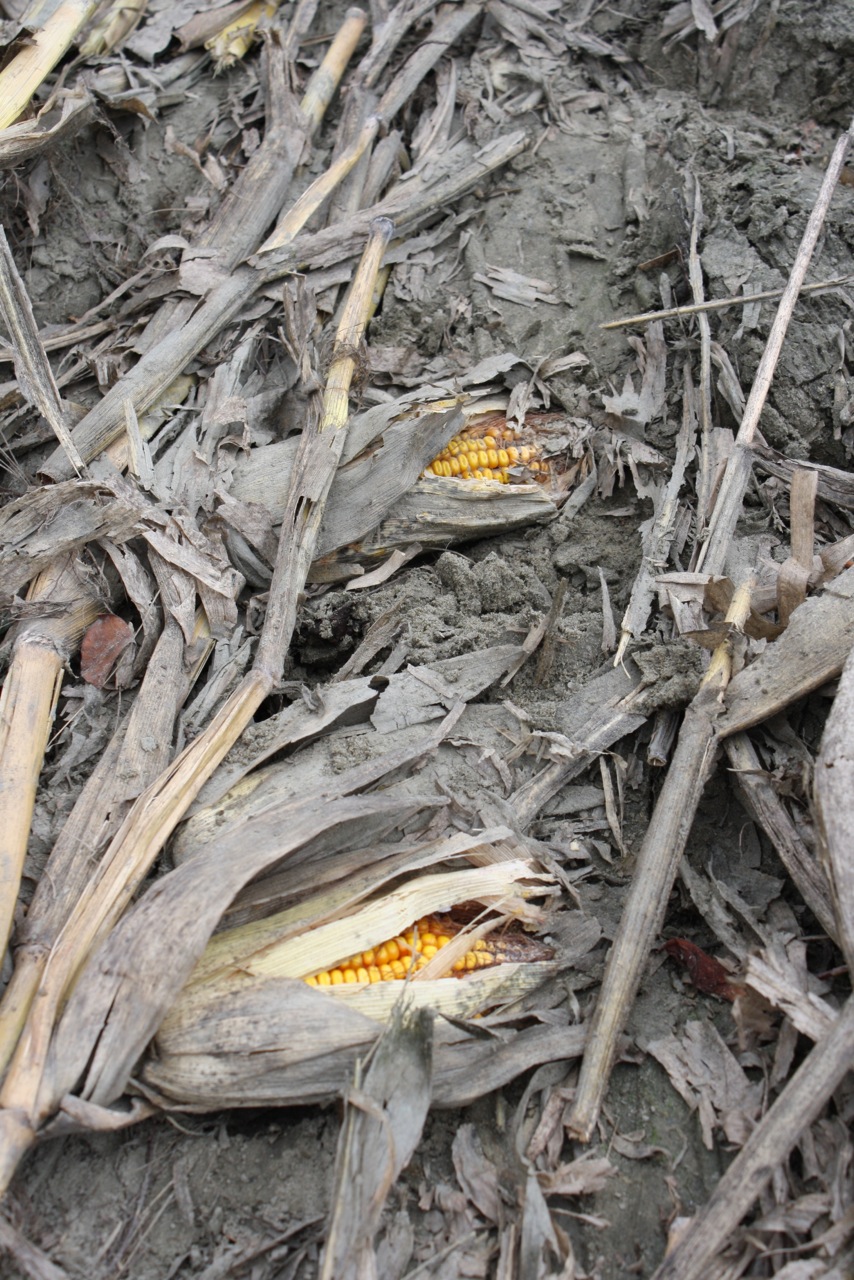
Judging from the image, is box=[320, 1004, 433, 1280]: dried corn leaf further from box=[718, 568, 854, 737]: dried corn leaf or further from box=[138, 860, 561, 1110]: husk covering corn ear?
box=[718, 568, 854, 737]: dried corn leaf

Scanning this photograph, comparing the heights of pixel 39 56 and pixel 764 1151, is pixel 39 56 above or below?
above

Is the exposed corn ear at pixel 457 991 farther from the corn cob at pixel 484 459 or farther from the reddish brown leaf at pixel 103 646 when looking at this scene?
the corn cob at pixel 484 459

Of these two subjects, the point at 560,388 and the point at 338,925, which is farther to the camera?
the point at 560,388

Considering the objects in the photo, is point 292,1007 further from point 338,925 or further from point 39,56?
point 39,56

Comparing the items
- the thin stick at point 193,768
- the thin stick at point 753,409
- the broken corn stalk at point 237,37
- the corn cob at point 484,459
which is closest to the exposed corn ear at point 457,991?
the thin stick at point 193,768

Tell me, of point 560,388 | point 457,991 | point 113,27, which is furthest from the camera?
point 113,27

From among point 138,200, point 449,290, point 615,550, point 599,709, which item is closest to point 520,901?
point 599,709

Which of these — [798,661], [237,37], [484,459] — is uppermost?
[237,37]

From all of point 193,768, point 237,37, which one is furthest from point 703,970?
point 237,37
